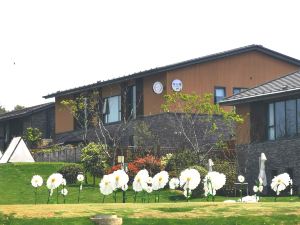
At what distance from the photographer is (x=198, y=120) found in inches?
1833

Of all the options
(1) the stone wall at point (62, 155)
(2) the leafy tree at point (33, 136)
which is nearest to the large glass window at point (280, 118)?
(1) the stone wall at point (62, 155)

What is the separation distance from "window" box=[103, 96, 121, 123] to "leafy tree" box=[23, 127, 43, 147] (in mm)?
7690

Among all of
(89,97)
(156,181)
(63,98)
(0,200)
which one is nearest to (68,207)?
(156,181)

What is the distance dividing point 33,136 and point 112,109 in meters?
8.91

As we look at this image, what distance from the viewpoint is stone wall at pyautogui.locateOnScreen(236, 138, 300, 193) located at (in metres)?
37.1

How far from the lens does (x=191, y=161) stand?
3878cm

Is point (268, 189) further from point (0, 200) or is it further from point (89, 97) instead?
point (89, 97)

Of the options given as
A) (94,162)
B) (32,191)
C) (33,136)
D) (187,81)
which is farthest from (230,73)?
(32,191)

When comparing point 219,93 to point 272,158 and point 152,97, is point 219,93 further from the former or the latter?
point 272,158

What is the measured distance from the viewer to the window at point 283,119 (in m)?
37.6

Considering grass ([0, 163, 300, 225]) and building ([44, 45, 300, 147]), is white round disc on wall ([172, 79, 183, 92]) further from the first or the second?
grass ([0, 163, 300, 225])

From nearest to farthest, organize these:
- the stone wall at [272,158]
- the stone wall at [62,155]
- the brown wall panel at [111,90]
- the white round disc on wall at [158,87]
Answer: the stone wall at [272,158] < the stone wall at [62,155] < the white round disc on wall at [158,87] < the brown wall panel at [111,90]

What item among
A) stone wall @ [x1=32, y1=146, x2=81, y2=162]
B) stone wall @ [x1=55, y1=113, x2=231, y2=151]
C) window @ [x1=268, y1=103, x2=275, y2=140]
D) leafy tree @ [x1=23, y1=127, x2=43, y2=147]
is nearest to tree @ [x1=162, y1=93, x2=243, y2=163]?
stone wall @ [x1=55, y1=113, x2=231, y2=151]

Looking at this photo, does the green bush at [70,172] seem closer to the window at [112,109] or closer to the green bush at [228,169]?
the green bush at [228,169]
